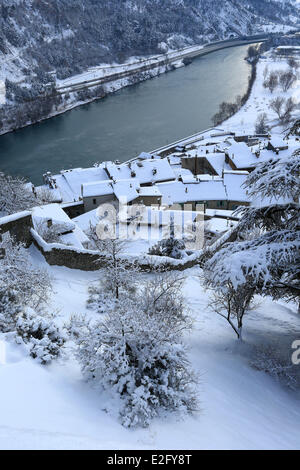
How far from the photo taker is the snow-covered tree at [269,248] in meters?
8.39

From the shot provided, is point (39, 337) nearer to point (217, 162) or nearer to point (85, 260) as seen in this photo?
point (85, 260)

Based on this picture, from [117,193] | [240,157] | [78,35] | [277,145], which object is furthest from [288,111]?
[78,35]

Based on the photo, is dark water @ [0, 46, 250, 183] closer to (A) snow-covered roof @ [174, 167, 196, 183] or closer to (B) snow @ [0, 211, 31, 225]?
(A) snow-covered roof @ [174, 167, 196, 183]

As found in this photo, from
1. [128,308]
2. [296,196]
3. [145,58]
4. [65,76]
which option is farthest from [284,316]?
[145,58]

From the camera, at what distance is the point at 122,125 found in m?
61.6

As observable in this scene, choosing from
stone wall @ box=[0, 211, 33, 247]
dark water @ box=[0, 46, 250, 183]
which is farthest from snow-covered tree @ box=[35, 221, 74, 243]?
dark water @ box=[0, 46, 250, 183]

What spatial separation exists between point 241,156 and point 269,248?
104ft

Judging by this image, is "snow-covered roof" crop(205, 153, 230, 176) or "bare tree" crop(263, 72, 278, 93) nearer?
"snow-covered roof" crop(205, 153, 230, 176)

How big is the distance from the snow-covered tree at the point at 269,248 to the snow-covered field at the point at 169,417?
1.98 meters

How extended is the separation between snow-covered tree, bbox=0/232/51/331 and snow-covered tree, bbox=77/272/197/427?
99.2 inches

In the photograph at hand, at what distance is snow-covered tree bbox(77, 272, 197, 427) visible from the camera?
7.31m

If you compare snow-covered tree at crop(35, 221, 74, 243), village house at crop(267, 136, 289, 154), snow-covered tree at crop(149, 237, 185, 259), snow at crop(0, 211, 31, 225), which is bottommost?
village house at crop(267, 136, 289, 154)

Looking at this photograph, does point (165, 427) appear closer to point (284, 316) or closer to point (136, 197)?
point (284, 316)

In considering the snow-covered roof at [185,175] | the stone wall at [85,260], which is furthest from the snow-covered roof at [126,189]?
the stone wall at [85,260]
